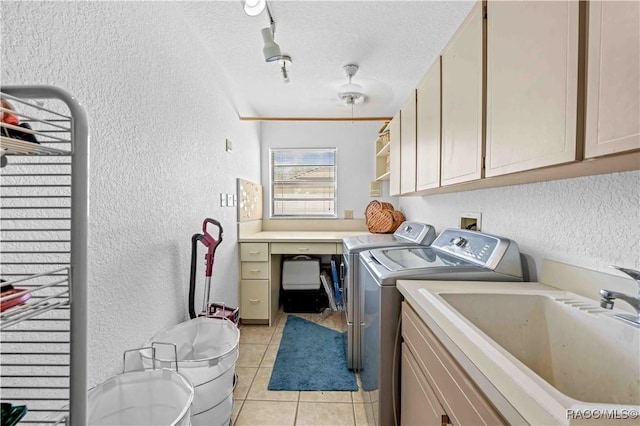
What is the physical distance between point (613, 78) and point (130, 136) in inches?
61.5

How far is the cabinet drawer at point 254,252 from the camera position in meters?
2.78

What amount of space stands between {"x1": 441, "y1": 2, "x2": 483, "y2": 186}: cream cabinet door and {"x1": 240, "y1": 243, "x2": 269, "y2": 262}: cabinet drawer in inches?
73.2

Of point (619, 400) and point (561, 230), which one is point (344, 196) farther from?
point (619, 400)

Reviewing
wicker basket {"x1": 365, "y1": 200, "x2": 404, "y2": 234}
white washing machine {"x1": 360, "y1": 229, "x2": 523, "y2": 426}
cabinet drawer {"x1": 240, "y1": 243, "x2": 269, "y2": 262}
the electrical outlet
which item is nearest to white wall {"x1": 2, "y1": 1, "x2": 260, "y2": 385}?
cabinet drawer {"x1": 240, "y1": 243, "x2": 269, "y2": 262}

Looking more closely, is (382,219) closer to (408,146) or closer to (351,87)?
(408,146)

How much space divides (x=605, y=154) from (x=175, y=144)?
69.4 inches

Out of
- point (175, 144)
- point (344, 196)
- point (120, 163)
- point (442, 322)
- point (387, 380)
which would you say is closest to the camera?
point (442, 322)

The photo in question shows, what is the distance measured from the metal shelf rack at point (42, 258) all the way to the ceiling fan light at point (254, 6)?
1.05 metres

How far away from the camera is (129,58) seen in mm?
1206

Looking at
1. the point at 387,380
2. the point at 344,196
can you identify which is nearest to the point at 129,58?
the point at 387,380

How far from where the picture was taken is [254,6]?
1476mm

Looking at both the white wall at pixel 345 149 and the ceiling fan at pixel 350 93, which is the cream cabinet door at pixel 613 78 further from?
the white wall at pixel 345 149

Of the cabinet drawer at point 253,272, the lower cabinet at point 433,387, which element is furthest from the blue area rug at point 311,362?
the lower cabinet at point 433,387

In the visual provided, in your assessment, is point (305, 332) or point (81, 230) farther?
point (305, 332)
